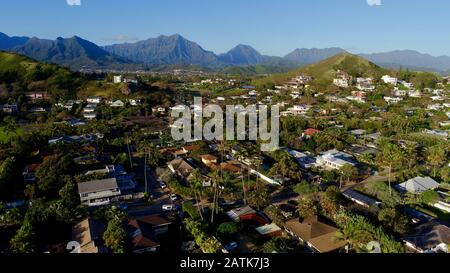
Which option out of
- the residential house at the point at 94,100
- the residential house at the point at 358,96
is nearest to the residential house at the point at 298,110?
the residential house at the point at 358,96

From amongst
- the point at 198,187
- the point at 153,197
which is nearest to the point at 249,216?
the point at 198,187

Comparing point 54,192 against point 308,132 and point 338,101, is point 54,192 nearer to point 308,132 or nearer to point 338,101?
point 308,132

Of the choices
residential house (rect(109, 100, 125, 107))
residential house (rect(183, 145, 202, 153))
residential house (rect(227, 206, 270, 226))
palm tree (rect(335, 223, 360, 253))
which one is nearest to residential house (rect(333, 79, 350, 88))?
residential house (rect(109, 100, 125, 107))

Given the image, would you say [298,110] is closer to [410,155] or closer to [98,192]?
[410,155]

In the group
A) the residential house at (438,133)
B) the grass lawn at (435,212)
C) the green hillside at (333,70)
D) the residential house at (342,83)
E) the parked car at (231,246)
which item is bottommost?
the grass lawn at (435,212)

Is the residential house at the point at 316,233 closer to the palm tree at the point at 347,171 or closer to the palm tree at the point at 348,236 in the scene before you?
the palm tree at the point at 348,236

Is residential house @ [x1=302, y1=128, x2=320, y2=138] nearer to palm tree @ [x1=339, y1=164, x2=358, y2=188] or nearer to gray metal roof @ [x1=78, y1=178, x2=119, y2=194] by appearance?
palm tree @ [x1=339, y1=164, x2=358, y2=188]
